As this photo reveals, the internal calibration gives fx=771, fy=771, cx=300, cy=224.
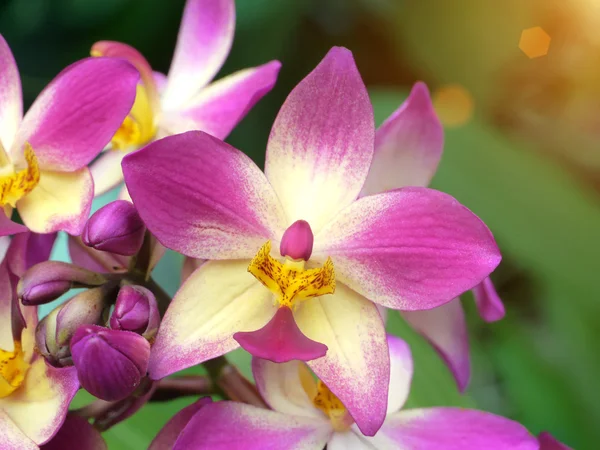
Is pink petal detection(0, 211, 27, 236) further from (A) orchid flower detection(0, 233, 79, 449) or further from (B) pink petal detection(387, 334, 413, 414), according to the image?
(B) pink petal detection(387, 334, 413, 414)

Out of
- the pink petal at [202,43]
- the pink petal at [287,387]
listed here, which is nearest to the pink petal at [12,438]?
the pink petal at [287,387]

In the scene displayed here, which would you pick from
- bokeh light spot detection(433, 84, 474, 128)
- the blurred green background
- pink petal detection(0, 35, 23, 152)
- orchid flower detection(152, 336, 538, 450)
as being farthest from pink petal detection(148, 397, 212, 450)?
bokeh light spot detection(433, 84, 474, 128)

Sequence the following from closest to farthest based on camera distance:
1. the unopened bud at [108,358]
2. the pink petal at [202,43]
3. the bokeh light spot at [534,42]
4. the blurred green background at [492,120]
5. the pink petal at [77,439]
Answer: the unopened bud at [108,358], the pink petal at [77,439], the pink petal at [202,43], the blurred green background at [492,120], the bokeh light spot at [534,42]

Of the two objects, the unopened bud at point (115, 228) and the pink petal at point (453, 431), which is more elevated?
the unopened bud at point (115, 228)

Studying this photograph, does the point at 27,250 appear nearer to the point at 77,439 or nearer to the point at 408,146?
the point at 77,439

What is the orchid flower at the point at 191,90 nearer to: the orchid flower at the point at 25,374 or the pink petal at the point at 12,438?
the orchid flower at the point at 25,374

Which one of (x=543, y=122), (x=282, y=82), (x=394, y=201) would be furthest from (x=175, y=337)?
(x=543, y=122)

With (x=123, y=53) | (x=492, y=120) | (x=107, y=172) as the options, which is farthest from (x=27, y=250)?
(x=492, y=120)
